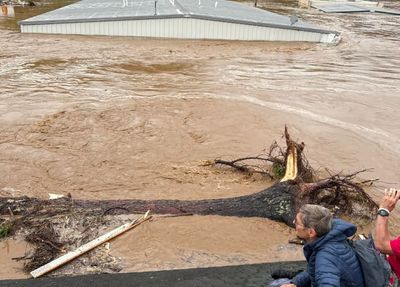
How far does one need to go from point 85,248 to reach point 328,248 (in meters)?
3.62

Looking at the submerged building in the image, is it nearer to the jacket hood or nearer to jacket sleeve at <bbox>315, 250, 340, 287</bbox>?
the jacket hood

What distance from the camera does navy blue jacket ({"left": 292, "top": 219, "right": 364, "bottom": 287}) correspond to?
10.3 feet

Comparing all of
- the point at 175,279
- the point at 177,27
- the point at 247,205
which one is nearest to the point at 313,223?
the point at 175,279

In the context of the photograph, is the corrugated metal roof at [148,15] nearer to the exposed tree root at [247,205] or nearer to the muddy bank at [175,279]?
the exposed tree root at [247,205]

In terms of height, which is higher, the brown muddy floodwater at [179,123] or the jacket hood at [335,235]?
the jacket hood at [335,235]

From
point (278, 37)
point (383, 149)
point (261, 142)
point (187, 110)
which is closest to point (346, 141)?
point (383, 149)

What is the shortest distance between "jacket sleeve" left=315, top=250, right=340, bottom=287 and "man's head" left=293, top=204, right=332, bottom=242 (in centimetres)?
15

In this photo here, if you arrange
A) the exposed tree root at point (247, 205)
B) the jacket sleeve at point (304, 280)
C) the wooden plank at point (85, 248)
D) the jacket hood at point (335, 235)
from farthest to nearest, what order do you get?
1. the exposed tree root at point (247, 205)
2. the wooden plank at point (85, 248)
3. the jacket sleeve at point (304, 280)
4. the jacket hood at point (335, 235)

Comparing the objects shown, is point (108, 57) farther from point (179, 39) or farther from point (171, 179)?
point (171, 179)

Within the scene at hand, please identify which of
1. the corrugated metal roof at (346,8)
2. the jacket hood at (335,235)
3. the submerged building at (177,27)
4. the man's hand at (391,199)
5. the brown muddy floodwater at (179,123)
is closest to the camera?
the jacket hood at (335,235)

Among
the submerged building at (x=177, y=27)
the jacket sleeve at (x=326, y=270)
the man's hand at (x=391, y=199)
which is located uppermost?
the submerged building at (x=177, y=27)

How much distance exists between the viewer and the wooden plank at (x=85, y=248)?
5.28 meters

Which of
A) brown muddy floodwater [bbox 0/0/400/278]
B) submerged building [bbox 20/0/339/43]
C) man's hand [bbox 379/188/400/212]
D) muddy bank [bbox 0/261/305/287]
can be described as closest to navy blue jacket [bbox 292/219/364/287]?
man's hand [bbox 379/188/400/212]

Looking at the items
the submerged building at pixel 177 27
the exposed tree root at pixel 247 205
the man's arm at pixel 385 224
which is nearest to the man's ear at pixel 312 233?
the man's arm at pixel 385 224
